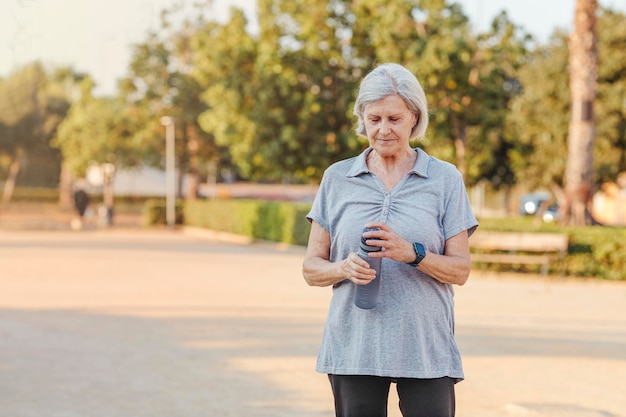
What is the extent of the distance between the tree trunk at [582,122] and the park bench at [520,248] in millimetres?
1818

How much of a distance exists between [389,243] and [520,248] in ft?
54.3

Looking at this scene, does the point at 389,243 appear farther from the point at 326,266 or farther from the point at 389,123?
the point at 389,123

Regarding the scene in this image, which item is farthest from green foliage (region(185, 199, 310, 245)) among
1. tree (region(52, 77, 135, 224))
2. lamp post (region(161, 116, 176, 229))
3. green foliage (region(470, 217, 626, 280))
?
green foliage (region(470, 217, 626, 280))

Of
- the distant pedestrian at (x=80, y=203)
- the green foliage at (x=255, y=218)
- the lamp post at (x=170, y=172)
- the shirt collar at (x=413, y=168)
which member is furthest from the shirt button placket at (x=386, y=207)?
the lamp post at (x=170, y=172)

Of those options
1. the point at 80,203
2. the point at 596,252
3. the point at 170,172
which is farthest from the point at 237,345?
the point at 170,172

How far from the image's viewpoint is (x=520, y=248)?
1959 cm

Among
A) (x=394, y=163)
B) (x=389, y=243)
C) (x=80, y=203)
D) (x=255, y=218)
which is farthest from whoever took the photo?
(x=80, y=203)

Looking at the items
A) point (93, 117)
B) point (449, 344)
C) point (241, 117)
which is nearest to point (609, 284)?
point (449, 344)

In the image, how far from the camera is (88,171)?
6131 cm

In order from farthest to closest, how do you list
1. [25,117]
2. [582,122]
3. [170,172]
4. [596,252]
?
[25,117]
[170,172]
[582,122]
[596,252]

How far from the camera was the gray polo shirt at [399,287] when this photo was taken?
3.57m

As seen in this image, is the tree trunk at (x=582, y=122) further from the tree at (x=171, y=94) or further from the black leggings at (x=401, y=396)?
the tree at (x=171, y=94)

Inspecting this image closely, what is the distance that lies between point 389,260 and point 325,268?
0.22m

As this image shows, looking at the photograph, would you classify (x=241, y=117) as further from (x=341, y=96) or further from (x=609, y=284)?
(x=609, y=284)
